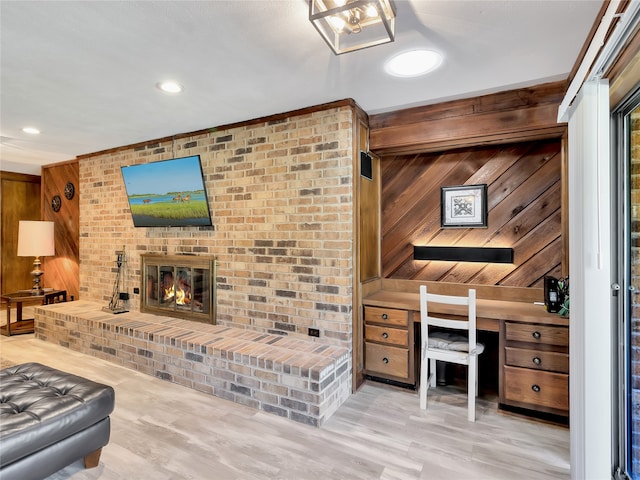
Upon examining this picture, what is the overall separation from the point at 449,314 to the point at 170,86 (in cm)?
265

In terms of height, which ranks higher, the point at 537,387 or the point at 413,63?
the point at 413,63

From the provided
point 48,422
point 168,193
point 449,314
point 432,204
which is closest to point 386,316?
point 449,314

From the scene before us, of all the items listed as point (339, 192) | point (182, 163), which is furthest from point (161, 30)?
point (182, 163)

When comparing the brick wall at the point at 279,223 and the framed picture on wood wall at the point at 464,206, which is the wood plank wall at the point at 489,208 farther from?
the brick wall at the point at 279,223

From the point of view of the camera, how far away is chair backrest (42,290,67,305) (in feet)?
15.0

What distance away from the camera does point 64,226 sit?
493cm

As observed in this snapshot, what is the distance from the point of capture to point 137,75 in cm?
225

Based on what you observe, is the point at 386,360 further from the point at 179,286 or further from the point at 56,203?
the point at 56,203

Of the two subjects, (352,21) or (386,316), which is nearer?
(352,21)

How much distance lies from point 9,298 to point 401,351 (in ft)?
15.7

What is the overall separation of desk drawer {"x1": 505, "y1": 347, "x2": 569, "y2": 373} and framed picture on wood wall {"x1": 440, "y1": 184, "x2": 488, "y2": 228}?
110cm

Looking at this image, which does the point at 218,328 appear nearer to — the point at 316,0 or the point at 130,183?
the point at 130,183

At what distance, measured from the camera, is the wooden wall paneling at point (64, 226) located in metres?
4.79

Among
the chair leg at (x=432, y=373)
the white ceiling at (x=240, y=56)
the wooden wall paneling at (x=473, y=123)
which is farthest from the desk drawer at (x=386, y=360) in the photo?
the white ceiling at (x=240, y=56)
